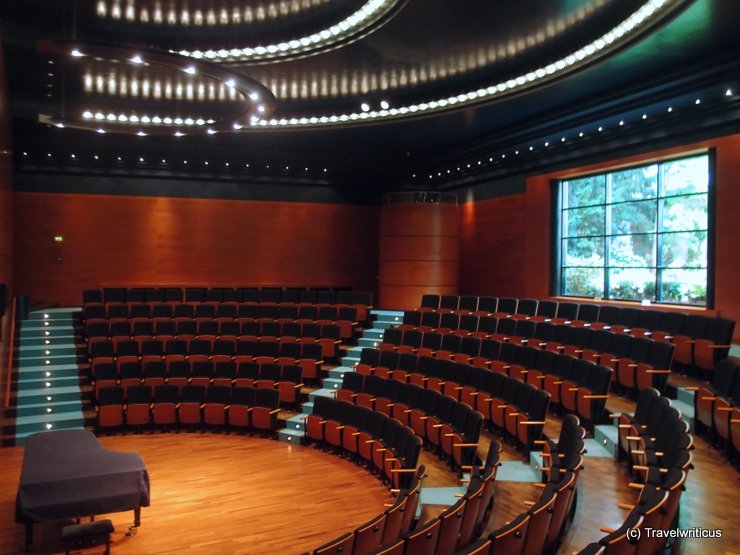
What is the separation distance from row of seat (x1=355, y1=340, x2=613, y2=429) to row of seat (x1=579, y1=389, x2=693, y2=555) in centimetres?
58

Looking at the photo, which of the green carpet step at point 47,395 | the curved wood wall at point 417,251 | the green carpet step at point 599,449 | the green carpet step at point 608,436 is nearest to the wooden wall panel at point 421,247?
the curved wood wall at point 417,251

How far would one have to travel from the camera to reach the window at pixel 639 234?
20.7ft

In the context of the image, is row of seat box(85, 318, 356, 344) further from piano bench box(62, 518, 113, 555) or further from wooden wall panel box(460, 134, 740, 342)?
piano bench box(62, 518, 113, 555)

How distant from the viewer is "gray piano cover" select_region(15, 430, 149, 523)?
359 cm

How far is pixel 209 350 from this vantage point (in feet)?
24.1

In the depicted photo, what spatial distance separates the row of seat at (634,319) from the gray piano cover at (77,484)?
173 inches

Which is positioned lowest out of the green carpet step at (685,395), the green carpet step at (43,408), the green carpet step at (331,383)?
the green carpet step at (43,408)

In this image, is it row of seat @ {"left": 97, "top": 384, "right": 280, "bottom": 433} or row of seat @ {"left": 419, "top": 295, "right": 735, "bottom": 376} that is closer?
row of seat @ {"left": 419, "top": 295, "right": 735, "bottom": 376}

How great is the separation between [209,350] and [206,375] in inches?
20.6

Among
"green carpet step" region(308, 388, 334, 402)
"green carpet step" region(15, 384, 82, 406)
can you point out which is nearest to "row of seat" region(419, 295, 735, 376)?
"green carpet step" region(308, 388, 334, 402)

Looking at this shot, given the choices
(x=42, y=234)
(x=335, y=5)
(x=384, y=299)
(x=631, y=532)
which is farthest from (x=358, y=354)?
(x=631, y=532)

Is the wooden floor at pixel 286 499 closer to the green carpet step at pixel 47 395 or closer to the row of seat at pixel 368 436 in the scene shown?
the row of seat at pixel 368 436

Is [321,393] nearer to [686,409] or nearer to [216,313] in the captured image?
[216,313]

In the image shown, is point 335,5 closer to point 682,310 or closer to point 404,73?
point 404,73
